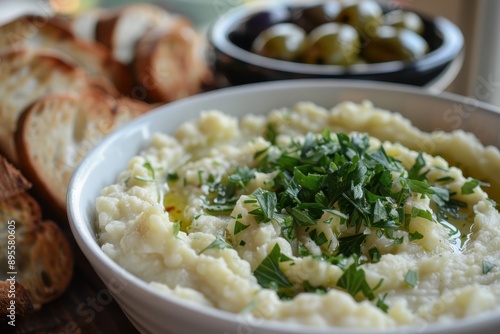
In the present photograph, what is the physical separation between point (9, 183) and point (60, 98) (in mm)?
738

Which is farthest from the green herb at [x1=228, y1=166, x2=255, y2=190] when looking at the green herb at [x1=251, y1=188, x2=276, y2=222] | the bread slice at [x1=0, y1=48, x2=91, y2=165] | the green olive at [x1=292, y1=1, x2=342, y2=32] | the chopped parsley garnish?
the green olive at [x1=292, y1=1, x2=342, y2=32]

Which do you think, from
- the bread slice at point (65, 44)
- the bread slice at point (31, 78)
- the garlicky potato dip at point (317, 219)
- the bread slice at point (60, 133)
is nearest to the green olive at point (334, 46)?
the garlicky potato dip at point (317, 219)

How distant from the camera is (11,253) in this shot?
3062 mm

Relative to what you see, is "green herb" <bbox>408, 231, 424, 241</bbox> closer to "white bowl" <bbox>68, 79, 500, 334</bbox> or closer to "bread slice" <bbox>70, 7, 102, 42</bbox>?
"white bowl" <bbox>68, 79, 500, 334</bbox>

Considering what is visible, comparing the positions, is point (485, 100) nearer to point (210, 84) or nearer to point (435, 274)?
point (210, 84)

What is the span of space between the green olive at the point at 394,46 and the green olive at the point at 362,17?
102 millimetres

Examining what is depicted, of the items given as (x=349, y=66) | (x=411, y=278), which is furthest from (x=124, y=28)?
(x=411, y=278)

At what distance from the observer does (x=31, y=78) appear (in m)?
3.85

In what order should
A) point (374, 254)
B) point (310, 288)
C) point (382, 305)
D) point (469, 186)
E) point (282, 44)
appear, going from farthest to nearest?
point (282, 44), point (469, 186), point (374, 254), point (310, 288), point (382, 305)

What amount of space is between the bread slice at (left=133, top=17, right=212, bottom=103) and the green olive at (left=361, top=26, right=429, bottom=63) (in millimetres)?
1283

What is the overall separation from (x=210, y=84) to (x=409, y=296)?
2.97 meters

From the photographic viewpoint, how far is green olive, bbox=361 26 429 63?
13.7 ft

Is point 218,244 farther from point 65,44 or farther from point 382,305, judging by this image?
point 65,44

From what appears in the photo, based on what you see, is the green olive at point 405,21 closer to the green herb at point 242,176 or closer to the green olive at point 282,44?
the green olive at point 282,44
